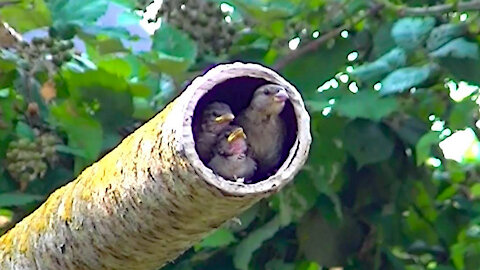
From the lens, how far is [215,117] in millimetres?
578

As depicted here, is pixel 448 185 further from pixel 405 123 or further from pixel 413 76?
pixel 413 76

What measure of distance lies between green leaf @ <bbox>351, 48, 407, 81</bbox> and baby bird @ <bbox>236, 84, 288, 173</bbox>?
58 centimetres

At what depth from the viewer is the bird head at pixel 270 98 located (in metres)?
0.58

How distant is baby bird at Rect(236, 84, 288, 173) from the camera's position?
22.9 inches

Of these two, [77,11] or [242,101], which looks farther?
[77,11]

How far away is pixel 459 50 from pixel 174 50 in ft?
0.98

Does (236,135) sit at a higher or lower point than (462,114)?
higher

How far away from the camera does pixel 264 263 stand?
1.24 metres

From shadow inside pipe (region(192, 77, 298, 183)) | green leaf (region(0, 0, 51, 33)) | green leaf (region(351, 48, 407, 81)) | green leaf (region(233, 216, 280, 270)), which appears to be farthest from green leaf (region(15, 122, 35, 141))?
shadow inside pipe (region(192, 77, 298, 183))

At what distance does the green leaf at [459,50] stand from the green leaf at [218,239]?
0.29m

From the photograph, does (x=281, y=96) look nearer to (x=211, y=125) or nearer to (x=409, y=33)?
(x=211, y=125)

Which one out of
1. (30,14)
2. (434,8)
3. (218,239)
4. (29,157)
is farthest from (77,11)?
(434,8)

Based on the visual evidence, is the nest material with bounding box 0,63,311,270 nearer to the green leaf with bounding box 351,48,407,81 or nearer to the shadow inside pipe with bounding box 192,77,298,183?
the shadow inside pipe with bounding box 192,77,298,183

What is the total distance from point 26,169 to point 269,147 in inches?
21.6
